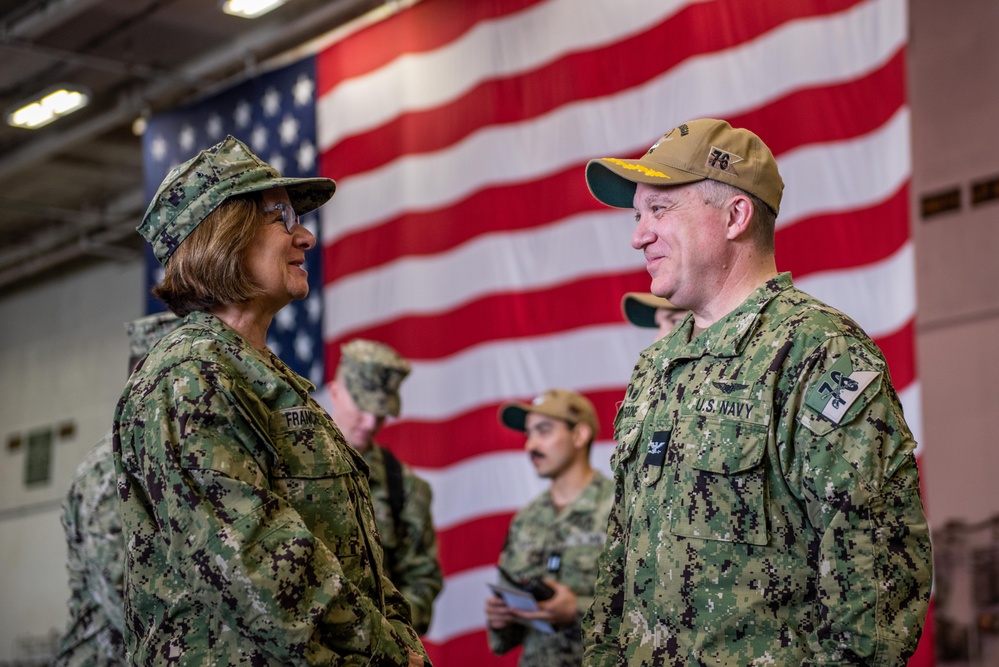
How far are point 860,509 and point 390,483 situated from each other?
2519mm

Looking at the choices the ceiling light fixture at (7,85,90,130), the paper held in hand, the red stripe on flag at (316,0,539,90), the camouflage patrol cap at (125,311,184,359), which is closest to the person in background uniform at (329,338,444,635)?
the paper held in hand

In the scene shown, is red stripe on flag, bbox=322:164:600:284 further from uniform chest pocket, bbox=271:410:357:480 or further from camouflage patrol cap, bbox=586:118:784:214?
uniform chest pocket, bbox=271:410:357:480

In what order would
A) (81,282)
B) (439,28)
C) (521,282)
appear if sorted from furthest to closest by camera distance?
(81,282) → (439,28) → (521,282)

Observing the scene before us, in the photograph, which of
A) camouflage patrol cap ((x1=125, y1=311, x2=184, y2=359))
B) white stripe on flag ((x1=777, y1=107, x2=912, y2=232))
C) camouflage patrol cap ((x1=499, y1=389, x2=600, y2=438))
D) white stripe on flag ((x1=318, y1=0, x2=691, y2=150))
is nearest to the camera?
camouflage patrol cap ((x1=125, y1=311, x2=184, y2=359))

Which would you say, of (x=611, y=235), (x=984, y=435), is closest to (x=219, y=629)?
(x=611, y=235)

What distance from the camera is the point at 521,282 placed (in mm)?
6305

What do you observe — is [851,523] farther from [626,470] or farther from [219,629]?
[219,629]

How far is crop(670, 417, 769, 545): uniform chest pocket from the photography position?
6.74 ft

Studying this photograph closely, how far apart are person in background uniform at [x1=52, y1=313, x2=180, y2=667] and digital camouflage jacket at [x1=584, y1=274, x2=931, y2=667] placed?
5.31 ft

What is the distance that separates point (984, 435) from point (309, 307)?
4.35 meters

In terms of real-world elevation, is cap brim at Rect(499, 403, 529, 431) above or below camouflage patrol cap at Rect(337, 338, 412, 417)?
below

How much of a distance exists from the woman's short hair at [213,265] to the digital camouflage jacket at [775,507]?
874 millimetres

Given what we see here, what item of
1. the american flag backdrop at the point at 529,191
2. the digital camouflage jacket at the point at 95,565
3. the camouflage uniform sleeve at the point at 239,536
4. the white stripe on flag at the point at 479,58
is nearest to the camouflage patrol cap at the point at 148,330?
the digital camouflage jacket at the point at 95,565

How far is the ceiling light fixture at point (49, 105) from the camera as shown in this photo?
27.9ft
